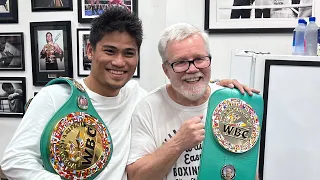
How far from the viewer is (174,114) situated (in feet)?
4.15

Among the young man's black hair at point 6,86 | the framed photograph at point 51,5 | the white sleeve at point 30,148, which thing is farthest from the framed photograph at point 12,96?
the white sleeve at point 30,148

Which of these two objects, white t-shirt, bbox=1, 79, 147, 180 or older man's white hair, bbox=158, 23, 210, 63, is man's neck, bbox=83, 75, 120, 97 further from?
older man's white hair, bbox=158, 23, 210, 63

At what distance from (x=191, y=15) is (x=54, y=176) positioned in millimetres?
1461

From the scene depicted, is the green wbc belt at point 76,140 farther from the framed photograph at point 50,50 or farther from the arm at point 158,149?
the framed photograph at point 50,50

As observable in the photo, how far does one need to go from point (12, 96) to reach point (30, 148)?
1528mm

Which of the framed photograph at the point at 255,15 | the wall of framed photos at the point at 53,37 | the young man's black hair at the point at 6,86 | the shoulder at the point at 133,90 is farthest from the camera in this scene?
the young man's black hair at the point at 6,86

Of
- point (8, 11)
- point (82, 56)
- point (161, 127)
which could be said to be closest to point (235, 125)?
point (161, 127)

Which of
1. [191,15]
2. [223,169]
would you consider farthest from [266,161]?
[191,15]

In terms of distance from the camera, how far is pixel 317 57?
1.44m

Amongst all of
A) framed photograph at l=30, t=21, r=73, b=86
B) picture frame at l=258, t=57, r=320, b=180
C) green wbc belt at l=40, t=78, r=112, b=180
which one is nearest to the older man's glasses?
green wbc belt at l=40, t=78, r=112, b=180

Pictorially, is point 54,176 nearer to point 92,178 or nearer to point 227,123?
point 92,178

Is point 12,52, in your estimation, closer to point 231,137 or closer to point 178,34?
point 178,34

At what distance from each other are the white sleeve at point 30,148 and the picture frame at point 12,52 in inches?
56.4

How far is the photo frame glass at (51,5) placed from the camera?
229 centimetres
